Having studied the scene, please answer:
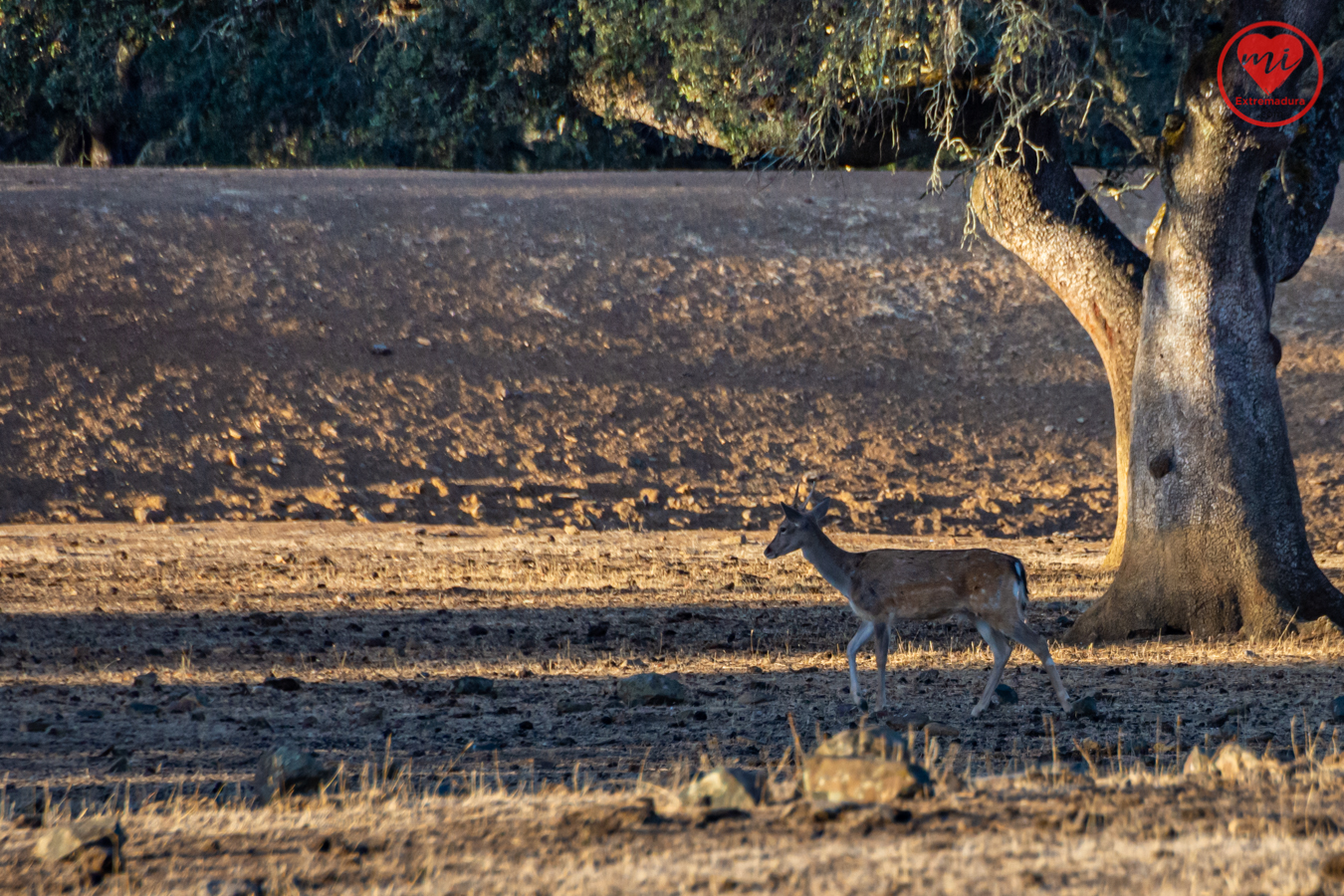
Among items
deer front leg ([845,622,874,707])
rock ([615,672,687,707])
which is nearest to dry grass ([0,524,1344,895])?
rock ([615,672,687,707])

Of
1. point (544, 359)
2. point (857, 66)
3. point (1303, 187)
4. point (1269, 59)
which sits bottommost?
point (544, 359)

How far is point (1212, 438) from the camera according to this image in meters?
11.6

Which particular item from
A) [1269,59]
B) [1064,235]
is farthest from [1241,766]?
[1064,235]

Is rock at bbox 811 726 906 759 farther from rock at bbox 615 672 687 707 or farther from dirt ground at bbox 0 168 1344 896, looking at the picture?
rock at bbox 615 672 687 707

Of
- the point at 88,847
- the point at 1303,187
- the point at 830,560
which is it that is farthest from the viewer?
the point at 1303,187

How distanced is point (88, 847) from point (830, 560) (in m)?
5.92

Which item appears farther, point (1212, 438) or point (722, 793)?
point (1212, 438)

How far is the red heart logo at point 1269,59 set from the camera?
11.2 meters

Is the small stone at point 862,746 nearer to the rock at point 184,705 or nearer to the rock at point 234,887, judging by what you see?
the rock at point 234,887

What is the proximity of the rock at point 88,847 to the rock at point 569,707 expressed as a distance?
12.3 ft

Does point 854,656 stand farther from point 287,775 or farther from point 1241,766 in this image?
point 287,775

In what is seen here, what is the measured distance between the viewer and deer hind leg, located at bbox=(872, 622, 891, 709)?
8812mm

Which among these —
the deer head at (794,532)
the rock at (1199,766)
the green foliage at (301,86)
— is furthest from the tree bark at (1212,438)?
the green foliage at (301,86)

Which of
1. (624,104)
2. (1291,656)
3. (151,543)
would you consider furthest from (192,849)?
(151,543)
